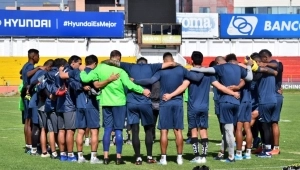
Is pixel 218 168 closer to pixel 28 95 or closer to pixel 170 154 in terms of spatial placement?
pixel 170 154

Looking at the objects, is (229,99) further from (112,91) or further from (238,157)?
(112,91)

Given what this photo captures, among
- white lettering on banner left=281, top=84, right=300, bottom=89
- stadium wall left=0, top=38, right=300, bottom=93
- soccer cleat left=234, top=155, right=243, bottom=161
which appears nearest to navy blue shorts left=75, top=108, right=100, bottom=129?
soccer cleat left=234, top=155, right=243, bottom=161

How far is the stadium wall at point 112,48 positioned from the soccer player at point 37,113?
48.2 metres

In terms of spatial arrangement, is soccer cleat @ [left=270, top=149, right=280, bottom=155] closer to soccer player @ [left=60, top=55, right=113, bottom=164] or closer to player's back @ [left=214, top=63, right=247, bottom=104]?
player's back @ [left=214, top=63, right=247, bottom=104]

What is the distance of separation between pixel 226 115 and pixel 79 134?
2769mm

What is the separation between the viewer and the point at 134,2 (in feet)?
222

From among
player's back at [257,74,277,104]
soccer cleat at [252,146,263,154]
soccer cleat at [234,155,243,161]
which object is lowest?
soccer cleat at [252,146,263,154]

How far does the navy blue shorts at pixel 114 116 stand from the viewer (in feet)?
48.2

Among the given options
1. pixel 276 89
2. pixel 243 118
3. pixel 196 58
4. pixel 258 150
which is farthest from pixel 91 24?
pixel 196 58

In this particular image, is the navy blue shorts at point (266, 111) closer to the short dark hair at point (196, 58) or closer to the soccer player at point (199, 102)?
the soccer player at point (199, 102)

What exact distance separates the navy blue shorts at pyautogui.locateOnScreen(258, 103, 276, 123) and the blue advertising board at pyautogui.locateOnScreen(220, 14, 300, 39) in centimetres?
5944

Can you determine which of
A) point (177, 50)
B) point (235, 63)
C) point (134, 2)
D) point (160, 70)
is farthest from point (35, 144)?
point (177, 50)

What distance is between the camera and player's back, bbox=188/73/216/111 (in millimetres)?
14820

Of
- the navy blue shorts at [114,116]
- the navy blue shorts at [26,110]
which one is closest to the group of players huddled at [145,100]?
the navy blue shorts at [114,116]
